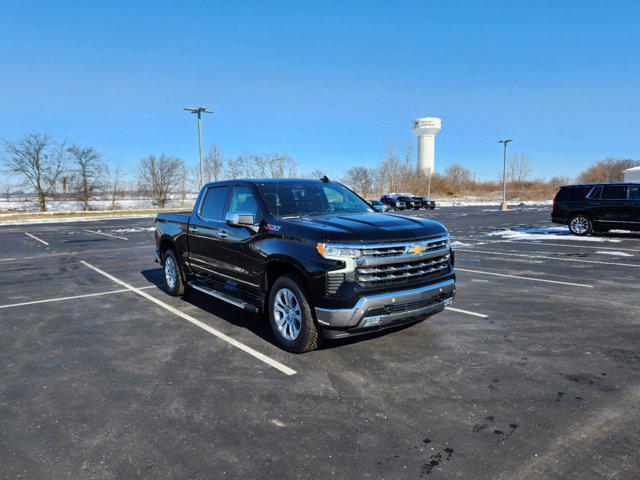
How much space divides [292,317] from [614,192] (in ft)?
50.9

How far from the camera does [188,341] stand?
5.22 m

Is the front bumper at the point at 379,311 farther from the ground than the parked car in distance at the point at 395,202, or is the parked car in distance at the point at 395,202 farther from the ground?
the parked car in distance at the point at 395,202

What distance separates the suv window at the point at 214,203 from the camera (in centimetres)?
612

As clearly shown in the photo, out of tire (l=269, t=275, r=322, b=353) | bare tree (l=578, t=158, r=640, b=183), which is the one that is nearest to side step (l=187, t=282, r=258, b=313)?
tire (l=269, t=275, r=322, b=353)

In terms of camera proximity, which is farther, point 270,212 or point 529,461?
point 270,212

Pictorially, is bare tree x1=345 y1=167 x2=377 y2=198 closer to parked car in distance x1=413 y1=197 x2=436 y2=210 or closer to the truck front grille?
parked car in distance x1=413 y1=197 x2=436 y2=210

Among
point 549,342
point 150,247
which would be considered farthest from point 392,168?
point 549,342

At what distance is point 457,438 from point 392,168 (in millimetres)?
71386

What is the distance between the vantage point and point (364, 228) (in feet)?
14.4

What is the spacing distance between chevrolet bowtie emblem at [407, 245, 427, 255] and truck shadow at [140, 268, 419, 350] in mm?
1132

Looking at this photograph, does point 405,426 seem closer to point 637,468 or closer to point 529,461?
point 529,461

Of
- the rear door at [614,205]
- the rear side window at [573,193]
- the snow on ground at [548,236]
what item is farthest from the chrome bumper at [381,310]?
the rear side window at [573,193]

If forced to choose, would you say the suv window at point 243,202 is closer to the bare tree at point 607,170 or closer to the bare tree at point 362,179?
the bare tree at point 362,179

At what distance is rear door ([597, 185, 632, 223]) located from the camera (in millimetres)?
15141
